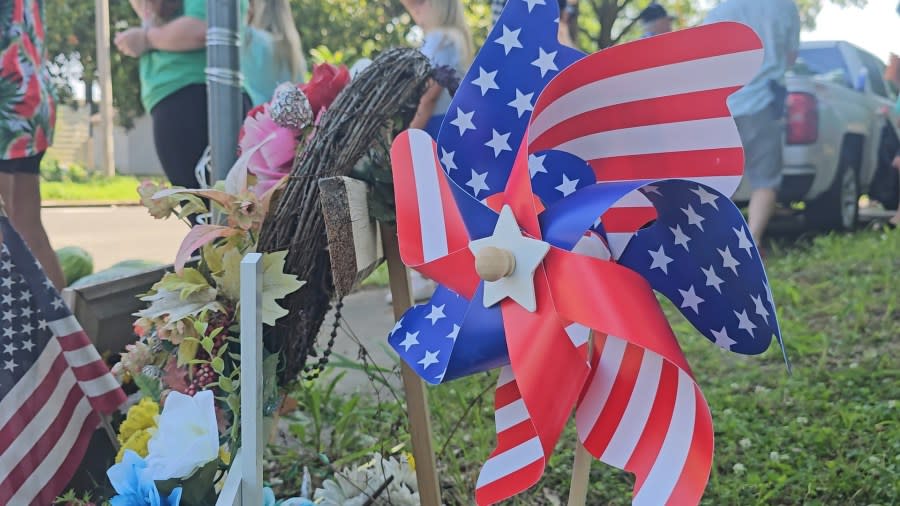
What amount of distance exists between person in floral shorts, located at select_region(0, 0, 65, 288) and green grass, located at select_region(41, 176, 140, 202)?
6060mm

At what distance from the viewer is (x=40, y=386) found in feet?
3.79

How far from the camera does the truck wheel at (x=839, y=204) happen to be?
4.78 meters

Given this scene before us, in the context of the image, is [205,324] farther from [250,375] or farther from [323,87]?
[323,87]

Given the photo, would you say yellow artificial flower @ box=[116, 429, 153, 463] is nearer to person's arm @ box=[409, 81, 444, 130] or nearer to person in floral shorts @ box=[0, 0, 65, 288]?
person's arm @ box=[409, 81, 444, 130]

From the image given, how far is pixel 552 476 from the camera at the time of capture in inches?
64.0

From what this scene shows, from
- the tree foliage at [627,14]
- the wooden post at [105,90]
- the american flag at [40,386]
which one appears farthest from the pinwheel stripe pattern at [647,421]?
the wooden post at [105,90]

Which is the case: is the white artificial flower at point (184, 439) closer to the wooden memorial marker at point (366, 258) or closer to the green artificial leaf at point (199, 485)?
the green artificial leaf at point (199, 485)

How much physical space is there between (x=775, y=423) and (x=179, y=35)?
6.26 ft

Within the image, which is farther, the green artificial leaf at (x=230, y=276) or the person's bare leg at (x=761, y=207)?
the person's bare leg at (x=761, y=207)

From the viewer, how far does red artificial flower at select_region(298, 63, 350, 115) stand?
45.7 inches

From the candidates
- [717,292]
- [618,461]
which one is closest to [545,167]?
[717,292]

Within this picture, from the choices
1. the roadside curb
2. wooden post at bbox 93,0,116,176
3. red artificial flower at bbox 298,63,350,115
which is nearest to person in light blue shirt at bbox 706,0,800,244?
red artificial flower at bbox 298,63,350,115

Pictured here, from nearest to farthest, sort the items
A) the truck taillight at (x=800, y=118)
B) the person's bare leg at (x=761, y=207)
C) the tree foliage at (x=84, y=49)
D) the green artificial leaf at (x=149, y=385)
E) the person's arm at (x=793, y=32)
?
the green artificial leaf at (x=149, y=385) < the person's arm at (x=793, y=32) < the person's bare leg at (x=761, y=207) < the truck taillight at (x=800, y=118) < the tree foliage at (x=84, y=49)

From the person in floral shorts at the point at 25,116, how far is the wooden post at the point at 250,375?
1604 mm
